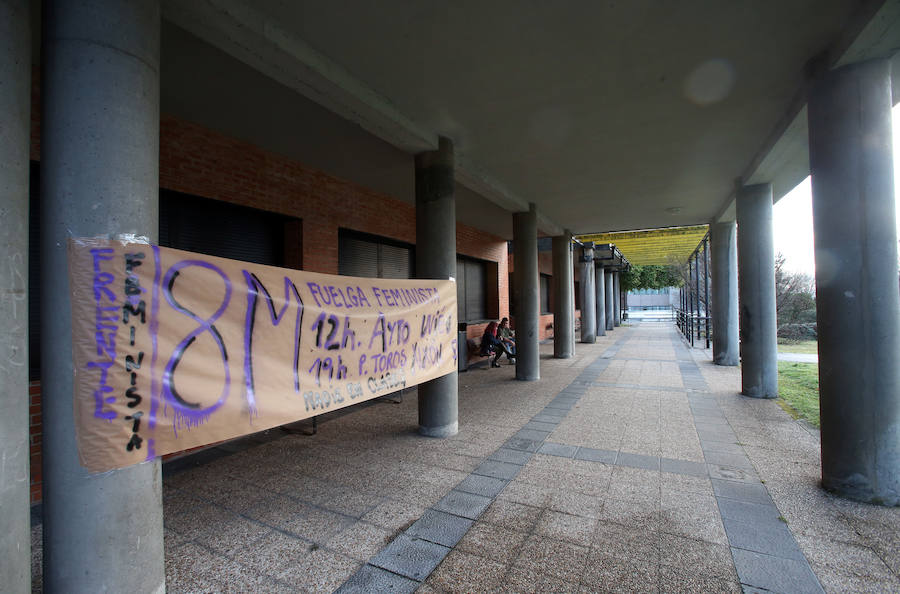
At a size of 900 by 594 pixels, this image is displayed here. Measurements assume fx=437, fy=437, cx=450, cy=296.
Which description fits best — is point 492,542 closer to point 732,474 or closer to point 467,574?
point 467,574

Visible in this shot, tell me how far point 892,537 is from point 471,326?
8.56m

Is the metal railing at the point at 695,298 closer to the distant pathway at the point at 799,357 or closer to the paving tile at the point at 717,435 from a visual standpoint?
the distant pathway at the point at 799,357

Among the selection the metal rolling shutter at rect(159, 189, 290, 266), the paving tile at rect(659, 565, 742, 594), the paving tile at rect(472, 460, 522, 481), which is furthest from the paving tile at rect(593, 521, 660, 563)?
the metal rolling shutter at rect(159, 189, 290, 266)

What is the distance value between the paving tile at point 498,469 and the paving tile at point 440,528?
815 millimetres

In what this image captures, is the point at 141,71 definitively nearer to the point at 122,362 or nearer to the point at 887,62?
the point at 122,362

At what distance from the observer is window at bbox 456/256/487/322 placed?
36.2 ft

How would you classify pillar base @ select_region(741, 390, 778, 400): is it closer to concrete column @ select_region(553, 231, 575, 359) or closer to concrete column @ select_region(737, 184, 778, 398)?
concrete column @ select_region(737, 184, 778, 398)

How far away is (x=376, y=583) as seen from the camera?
242cm

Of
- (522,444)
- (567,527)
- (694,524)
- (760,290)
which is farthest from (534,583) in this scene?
(760,290)

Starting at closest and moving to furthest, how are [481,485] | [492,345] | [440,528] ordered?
[440,528] < [481,485] < [492,345]

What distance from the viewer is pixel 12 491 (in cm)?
182

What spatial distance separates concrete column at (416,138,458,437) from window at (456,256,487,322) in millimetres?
5570

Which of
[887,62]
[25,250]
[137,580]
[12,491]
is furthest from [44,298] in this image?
[887,62]

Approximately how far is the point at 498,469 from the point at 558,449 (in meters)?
0.87
